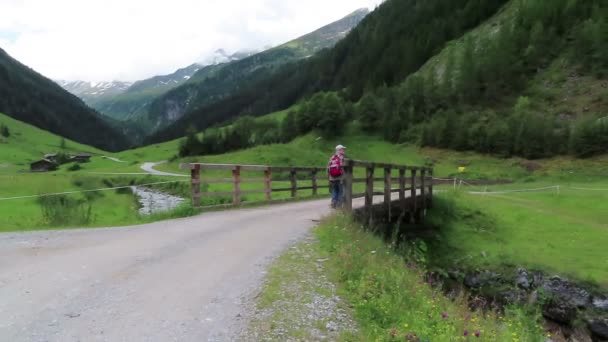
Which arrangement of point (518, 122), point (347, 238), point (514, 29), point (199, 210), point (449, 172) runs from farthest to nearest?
point (514, 29) < point (518, 122) < point (449, 172) < point (199, 210) < point (347, 238)

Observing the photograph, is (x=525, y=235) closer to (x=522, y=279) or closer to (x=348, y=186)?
(x=522, y=279)

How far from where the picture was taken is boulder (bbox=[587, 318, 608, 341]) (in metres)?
14.5

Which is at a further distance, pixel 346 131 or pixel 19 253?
pixel 346 131

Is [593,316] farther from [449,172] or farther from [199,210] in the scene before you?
[449,172]

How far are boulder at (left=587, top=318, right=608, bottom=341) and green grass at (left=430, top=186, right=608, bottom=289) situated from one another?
4.96 feet

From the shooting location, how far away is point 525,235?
21938mm

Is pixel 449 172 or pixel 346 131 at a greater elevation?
pixel 346 131

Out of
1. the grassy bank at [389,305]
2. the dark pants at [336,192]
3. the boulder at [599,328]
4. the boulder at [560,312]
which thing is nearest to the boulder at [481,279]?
the boulder at [560,312]

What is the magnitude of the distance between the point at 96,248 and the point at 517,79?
93053 millimetres

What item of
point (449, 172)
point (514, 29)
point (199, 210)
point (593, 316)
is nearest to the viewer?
point (593, 316)

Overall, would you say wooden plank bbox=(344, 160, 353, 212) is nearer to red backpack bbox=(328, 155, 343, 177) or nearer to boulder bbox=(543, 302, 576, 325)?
red backpack bbox=(328, 155, 343, 177)

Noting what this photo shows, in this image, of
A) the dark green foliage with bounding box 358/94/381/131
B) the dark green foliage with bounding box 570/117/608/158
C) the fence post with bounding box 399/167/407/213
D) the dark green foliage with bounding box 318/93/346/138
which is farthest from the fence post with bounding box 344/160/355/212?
the dark green foliage with bounding box 358/94/381/131

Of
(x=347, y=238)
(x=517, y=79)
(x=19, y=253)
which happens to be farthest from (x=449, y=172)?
(x=19, y=253)

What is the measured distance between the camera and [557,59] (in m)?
89.4
